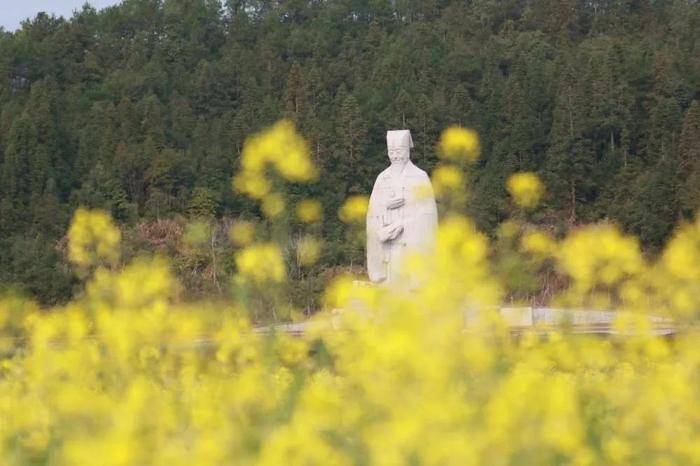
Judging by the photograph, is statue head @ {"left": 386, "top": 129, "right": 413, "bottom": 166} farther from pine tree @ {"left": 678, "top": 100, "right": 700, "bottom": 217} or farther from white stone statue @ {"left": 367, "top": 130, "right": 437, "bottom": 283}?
pine tree @ {"left": 678, "top": 100, "right": 700, "bottom": 217}

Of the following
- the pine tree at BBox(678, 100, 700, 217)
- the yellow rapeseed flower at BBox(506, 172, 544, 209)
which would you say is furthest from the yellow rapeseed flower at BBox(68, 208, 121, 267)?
the pine tree at BBox(678, 100, 700, 217)

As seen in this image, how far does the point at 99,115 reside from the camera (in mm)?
32031

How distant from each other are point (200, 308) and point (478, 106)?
26288mm

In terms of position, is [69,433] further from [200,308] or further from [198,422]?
[200,308]

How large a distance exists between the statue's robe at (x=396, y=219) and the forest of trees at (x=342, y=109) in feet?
29.8

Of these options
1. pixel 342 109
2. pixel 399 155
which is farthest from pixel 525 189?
pixel 342 109

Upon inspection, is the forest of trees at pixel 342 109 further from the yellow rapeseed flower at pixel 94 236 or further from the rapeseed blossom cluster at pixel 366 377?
the rapeseed blossom cluster at pixel 366 377

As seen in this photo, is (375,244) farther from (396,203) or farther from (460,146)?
(460,146)

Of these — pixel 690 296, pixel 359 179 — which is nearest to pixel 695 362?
pixel 690 296

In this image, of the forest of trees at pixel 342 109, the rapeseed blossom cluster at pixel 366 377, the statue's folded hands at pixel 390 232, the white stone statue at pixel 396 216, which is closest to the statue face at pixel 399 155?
the white stone statue at pixel 396 216

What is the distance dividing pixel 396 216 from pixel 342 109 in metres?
19.1

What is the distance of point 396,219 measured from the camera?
10.9m

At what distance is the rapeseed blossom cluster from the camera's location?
2.99 m

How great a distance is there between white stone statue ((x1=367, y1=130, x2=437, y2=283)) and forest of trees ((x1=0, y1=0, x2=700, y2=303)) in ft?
29.8
